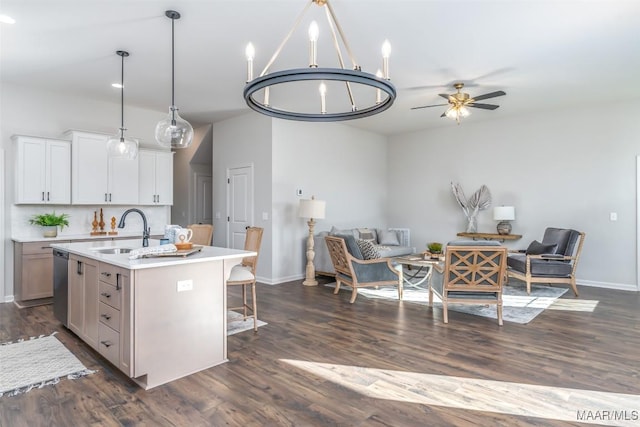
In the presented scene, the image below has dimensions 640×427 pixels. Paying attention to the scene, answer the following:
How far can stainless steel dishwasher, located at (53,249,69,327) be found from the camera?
356 centimetres

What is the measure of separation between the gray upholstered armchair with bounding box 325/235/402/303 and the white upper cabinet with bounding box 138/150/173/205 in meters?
3.01

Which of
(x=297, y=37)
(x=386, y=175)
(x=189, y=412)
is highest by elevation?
(x=297, y=37)

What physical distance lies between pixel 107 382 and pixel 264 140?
4410mm

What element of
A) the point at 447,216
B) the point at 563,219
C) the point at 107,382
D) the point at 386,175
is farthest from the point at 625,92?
the point at 107,382

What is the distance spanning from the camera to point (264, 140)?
6.23m

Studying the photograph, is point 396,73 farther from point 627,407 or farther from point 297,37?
point 627,407

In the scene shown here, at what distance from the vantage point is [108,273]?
2.74 meters

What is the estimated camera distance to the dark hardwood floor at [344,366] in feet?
7.23

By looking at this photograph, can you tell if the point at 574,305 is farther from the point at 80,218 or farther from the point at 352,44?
the point at 80,218

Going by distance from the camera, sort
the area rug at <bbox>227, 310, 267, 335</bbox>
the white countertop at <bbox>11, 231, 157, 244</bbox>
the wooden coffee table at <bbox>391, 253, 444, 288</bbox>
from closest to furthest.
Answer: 1. the area rug at <bbox>227, 310, 267, 335</bbox>
2. the white countertop at <bbox>11, 231, 157, 244</bbox>
3. the wooden coffee table at <bbox>391, 253, 444, 288</bbox>

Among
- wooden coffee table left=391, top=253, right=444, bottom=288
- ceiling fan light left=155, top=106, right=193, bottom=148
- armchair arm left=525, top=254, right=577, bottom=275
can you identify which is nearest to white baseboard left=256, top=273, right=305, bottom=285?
wooden coffee table left=391, top=253, right=444, bottom=288

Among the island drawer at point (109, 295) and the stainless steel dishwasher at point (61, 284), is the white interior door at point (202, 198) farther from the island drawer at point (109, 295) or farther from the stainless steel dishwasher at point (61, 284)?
the island drawer at point (109, 295)

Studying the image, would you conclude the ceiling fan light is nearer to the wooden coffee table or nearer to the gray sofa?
the gray sofa

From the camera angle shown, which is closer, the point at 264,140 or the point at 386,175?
the point at 264,140
